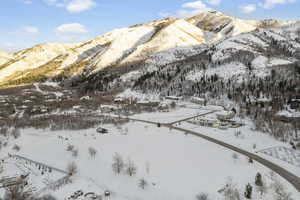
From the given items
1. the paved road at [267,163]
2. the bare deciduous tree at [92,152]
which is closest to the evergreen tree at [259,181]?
the paved road at [267,163]

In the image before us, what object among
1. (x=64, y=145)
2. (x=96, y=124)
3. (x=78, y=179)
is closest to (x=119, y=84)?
(x=96, y=124)

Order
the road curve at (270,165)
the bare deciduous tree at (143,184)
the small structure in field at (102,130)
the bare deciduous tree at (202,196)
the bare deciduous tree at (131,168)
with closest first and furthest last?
the bare deciduous tree at (202,196)
the bare deciduous tree at (143,184)
the road curve at (270,165)
the bare deciduous tree at (131,168)
the small structure in field at (102,130)

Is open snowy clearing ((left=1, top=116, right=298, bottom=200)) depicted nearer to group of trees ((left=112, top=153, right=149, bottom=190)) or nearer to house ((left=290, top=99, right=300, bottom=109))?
group of trees ((left=112, top=153, right=149, bottom=190))

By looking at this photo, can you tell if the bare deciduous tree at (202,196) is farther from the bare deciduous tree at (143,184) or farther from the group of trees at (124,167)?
the group of trees at (124,167)

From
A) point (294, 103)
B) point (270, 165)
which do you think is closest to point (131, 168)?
point (270, 165)

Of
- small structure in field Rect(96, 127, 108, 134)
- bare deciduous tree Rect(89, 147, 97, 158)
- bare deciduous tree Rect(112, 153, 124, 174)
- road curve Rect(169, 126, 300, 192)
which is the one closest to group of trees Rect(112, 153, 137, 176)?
bare deciduous tree Rect(112, 153, 124, 174)

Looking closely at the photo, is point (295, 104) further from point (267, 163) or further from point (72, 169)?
point (72, 169)

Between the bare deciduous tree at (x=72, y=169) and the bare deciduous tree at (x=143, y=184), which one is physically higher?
the bare deciduous tree at (x=72, y=169)

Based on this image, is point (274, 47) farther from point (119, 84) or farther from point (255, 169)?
point (255, 169)
